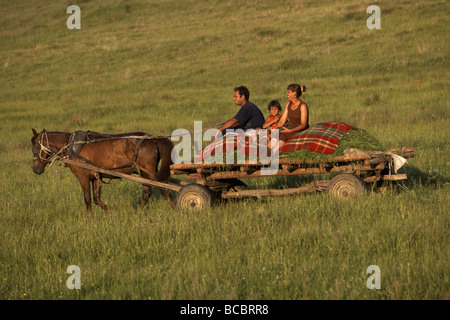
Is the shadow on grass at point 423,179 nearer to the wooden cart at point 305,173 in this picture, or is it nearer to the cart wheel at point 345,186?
the wooden cart at point 305,173

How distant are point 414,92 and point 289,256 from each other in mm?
14708

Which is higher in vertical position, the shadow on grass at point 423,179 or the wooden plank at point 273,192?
the shadow on grass at point 423,179

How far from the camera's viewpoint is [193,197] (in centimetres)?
824

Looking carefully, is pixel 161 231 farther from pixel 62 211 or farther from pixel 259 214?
pixel 62 211

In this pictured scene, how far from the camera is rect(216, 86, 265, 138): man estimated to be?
8.62 m

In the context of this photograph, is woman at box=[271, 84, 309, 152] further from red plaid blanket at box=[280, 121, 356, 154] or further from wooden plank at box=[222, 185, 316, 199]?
wooden plank at box=[222, 185, 316, 199]

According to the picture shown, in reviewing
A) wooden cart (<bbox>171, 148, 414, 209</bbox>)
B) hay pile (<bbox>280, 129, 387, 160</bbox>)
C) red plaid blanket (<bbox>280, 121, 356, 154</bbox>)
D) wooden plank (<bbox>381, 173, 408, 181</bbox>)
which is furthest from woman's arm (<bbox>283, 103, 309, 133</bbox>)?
wooden plank (<bbox>381, 173, 408, 181</bbox>)

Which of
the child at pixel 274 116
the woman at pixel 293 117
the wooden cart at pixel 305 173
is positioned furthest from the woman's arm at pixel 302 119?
the wooden cart at pixel 305 173

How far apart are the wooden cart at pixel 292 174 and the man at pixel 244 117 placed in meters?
0.72

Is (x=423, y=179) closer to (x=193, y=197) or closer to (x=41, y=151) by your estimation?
(x=193, y=197)

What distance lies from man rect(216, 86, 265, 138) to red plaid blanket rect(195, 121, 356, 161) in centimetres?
55

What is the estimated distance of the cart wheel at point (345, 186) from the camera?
7.68 meters

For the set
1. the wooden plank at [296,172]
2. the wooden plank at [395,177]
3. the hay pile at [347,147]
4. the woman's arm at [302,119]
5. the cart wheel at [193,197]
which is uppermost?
the woman's arm at [302,119]

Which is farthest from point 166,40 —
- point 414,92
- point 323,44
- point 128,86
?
point 414,92
